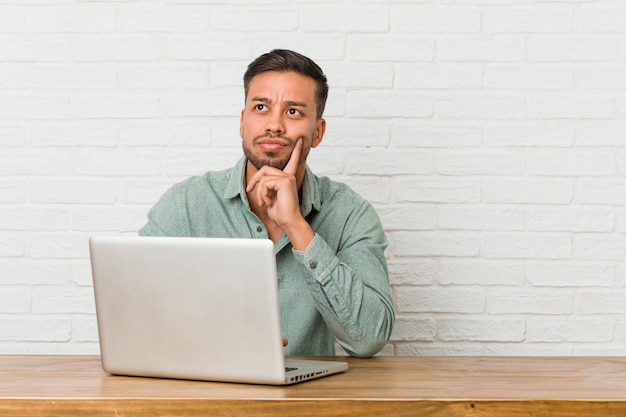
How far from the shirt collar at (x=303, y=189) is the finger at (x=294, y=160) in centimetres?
8

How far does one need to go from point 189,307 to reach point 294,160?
77cm

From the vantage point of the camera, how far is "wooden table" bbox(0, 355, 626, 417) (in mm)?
1247

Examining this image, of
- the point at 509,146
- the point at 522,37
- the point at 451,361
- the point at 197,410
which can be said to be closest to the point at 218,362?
the point at 197,410

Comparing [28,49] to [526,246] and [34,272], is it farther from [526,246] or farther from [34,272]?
[526,246]

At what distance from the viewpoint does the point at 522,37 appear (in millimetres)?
2547

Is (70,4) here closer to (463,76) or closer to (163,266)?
(463,76)

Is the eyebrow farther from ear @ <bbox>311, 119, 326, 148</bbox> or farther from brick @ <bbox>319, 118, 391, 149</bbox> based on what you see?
brick @ <bbox>319, 118, 391, 149</bbox>

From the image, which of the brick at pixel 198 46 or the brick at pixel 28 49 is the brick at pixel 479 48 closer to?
the brick at pixel 198 46

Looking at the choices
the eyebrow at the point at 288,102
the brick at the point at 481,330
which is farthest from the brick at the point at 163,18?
the brick at the point at 481,330

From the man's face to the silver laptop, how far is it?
0.74m

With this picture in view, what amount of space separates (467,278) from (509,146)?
16.9 inches

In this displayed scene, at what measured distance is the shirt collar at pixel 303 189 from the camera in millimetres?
2129

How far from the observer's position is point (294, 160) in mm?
2086

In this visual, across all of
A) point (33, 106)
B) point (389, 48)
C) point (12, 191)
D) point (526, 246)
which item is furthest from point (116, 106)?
point (526, 246)
